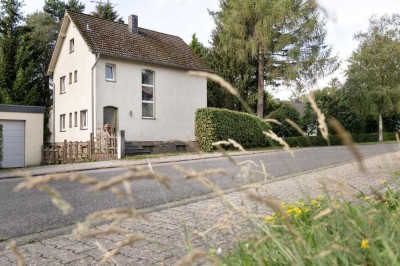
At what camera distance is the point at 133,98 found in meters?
25.0

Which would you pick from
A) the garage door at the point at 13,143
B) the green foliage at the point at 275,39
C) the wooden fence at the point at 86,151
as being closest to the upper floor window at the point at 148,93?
the wooden fence at the point at 86,151

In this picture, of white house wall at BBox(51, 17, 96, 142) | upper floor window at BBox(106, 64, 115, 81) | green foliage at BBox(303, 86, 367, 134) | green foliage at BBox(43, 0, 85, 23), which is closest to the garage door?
white house wall at BBox(51, 17, 96, 142)

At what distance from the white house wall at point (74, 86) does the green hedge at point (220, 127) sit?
21.2ft

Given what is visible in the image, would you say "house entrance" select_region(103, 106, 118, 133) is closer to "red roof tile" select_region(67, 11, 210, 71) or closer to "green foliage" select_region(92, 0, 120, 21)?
"red roof tile" select_region(67, 11, 210, 71)

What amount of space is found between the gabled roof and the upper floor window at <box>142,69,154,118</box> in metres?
1.05

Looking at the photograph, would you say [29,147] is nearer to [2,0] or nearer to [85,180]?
[2,0]

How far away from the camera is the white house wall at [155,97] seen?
23.9m

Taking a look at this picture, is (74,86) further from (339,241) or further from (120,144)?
(339,241)

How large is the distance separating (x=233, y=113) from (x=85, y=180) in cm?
2303

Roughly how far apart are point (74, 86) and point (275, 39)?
15544mm

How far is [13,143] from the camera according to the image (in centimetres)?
2305

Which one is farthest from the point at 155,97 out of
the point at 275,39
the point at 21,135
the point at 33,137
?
the point at 275,39

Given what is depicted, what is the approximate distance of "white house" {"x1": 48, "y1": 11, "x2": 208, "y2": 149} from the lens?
78.5ft

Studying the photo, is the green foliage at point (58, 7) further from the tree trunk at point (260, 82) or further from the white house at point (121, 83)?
the tree trunk at point (260, 82)
